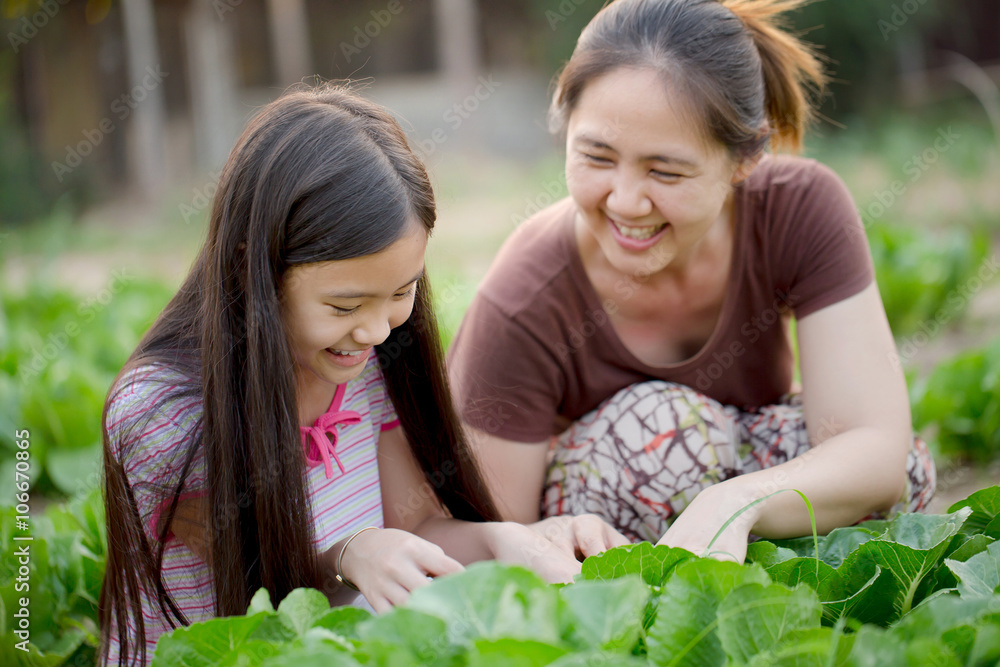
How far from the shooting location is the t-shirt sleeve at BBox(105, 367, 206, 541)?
134 cm

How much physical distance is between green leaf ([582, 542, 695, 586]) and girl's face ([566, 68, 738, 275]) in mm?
751

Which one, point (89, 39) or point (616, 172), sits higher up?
point (89, 39)

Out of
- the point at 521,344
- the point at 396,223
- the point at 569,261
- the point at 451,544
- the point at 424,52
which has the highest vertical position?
the point at 424,52

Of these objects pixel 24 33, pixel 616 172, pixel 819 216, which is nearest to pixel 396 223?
pixel 616 172

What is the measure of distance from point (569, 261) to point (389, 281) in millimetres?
713

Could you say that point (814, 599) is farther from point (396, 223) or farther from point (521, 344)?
point (521, 344)

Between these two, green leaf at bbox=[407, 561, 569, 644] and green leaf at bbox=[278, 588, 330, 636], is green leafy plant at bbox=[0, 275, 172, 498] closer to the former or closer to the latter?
green leaf at bbox=[278, 588, 330, 636]

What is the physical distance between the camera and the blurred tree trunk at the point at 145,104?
858 centimetres

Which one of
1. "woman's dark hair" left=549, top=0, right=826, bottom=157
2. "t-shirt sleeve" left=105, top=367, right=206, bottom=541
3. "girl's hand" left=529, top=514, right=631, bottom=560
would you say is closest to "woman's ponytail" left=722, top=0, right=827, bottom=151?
"woman's dark hair" left=549, top=0, right=826, bottom=157

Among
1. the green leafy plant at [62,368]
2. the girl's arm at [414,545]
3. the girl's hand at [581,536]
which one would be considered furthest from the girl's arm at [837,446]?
the green leafy plant at [62,368]

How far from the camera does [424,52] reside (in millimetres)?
10148

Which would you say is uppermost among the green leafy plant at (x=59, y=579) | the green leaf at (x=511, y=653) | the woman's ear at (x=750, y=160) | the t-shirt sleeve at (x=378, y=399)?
the woman's ear at (x=750, y=160)

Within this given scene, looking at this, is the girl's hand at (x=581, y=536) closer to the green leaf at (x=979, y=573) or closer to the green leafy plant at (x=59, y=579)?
the green leaf at (x=979, y=573)

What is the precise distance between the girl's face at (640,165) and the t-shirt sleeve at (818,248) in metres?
0.22
